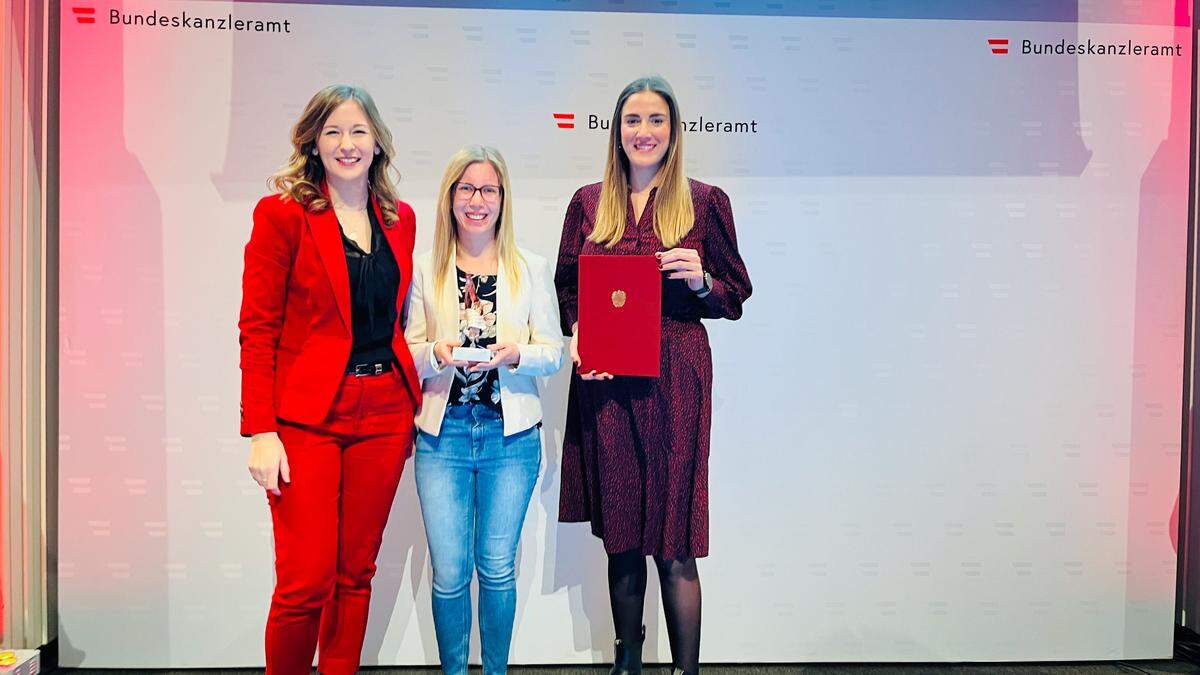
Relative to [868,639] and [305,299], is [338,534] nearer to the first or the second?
[305,299]

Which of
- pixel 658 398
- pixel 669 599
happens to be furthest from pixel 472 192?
pixel 669 599

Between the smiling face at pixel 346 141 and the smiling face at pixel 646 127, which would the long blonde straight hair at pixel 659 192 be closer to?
the smiling face at pixel 646 127

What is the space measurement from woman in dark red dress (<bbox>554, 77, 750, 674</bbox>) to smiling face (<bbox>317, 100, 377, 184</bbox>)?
77 centimetres

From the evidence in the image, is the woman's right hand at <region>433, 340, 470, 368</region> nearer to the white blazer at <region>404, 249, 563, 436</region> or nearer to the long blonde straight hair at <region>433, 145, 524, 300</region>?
the white blazer at <region>404, 249, 563, 436</region>

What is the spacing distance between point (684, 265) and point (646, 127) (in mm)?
478

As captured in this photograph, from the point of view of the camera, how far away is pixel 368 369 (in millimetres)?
2447

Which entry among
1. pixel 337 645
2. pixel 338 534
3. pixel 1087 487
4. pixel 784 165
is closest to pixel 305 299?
pixel 338 534

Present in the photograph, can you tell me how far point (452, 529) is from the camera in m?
2.60

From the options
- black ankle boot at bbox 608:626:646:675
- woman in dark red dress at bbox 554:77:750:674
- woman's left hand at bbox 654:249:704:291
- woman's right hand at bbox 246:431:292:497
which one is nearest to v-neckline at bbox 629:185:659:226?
woman in dark red dress at bbox 554:77:750:674

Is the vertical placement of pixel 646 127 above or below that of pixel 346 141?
above

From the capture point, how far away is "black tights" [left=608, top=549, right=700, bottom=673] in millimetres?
2727

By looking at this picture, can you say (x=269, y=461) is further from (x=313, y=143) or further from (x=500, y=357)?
(x=313, y=143)

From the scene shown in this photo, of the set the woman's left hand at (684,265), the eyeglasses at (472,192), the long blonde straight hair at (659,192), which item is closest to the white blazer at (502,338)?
the eyeglasses at (472,192)

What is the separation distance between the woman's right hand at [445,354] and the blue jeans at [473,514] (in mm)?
165
